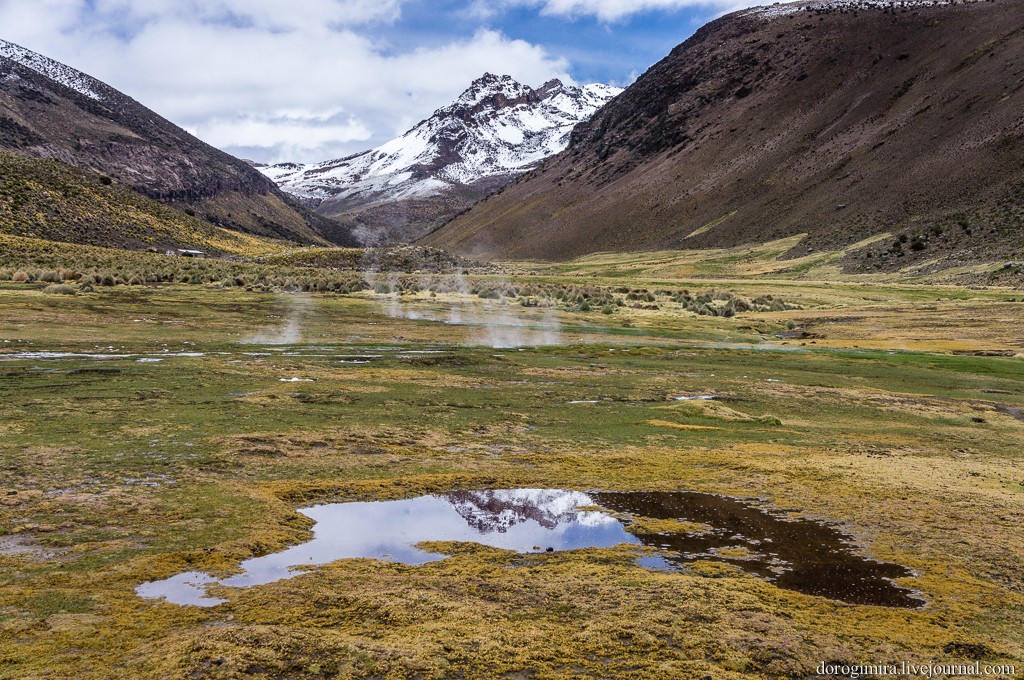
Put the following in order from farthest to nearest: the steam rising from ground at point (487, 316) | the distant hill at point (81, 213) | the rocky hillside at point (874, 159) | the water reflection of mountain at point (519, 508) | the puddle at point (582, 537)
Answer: the rocky hillside at point (874, 159)
the distant hill at point (81, 213)
the steam rising from ground at point (487, 316)
the water reflection of mountain at point (519, 508)
the puddle at point (582, 537)

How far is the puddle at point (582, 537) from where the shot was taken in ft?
30.5

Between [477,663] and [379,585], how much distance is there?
2.03 metres

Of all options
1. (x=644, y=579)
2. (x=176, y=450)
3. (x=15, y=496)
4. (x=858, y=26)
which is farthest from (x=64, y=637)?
(x=858, y=26)

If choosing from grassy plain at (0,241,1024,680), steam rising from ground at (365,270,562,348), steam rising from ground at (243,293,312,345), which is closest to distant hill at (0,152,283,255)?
steam rising from ground at (365,270,562,348)

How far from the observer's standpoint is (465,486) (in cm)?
1320

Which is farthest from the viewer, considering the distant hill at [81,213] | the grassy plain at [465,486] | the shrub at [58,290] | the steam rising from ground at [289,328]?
the distant hill at [81,213]

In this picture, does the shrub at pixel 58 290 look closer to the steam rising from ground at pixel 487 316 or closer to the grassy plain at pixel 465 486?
the grassy plain at pixel 465 486

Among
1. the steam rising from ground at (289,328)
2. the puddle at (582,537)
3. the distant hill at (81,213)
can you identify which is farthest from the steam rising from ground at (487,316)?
the distant hill at (81,213)

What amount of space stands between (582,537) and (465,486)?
2783mm

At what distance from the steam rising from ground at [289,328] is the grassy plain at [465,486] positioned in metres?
0.69

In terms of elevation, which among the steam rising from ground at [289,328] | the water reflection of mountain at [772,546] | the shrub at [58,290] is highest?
the shrub at [58,290]

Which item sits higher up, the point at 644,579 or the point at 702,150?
the point at 702,150

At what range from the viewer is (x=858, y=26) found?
198 m

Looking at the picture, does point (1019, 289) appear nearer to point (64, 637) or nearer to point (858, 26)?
point (64, 637)
